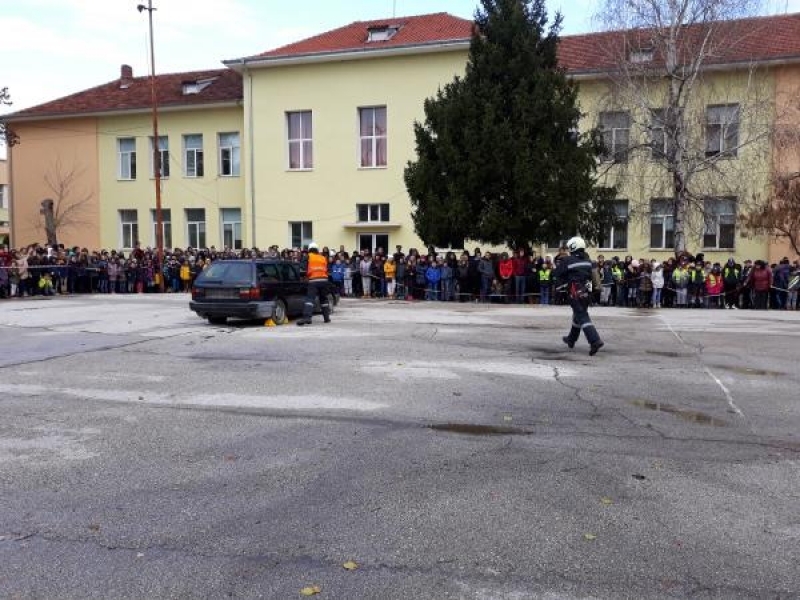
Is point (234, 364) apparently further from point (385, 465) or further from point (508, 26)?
point (508, 26)

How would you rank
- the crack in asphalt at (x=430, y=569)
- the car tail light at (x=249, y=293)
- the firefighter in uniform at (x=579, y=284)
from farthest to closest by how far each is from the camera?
the car tail light at (x=249, y=293)
the firefighter in uniform at (x=579, y=284)
the crack in asphalt at (x=430, y=569)

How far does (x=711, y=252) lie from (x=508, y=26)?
41.9ft

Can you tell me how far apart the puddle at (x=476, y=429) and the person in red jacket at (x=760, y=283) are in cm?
1790

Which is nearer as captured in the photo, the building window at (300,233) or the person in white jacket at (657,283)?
the person in white jacket at (657,283)

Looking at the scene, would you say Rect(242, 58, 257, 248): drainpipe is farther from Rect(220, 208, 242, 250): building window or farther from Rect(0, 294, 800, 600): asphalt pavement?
Rect(0, 294, 800, 600): asphalt pavement

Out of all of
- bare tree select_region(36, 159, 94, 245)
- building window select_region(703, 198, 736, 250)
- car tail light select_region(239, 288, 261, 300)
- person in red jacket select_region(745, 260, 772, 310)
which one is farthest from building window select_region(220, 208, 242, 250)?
person in red jacket select_region(745, 260, 772, 310)

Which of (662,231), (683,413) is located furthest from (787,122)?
(683,413)

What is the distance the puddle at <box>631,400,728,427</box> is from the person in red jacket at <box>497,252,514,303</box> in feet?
52.0

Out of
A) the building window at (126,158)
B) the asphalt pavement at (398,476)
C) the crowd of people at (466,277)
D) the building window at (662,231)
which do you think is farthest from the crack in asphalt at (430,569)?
the building window at (126,158)

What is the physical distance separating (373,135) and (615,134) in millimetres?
11076

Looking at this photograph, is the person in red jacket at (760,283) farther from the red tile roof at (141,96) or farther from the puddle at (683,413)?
the red tile roof at (141,96)

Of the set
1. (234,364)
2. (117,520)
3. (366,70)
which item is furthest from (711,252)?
(117,520)

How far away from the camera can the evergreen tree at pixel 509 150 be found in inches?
922

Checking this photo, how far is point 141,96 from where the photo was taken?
3984cm
